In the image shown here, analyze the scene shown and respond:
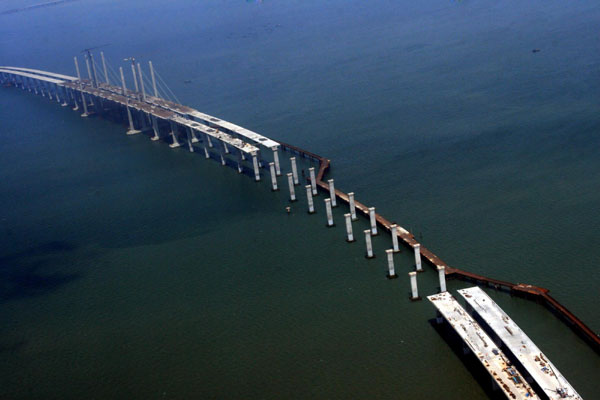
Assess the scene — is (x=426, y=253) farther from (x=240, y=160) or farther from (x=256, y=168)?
(x=240, y=160)

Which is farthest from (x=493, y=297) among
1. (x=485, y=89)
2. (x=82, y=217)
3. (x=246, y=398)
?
(x=485, y=89)

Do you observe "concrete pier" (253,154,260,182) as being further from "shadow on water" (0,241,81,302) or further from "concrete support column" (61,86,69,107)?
"concrete support column" (61,86,69,107)

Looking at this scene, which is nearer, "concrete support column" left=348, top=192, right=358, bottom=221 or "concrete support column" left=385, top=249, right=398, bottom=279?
"concrete support column" left=385, top=249, right=398, bottom=279

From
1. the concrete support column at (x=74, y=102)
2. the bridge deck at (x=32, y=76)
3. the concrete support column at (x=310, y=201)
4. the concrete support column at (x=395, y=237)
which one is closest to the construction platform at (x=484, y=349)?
the concrete support column at (x=395, y=237)

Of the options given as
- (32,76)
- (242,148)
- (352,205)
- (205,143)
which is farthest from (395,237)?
(32,76)

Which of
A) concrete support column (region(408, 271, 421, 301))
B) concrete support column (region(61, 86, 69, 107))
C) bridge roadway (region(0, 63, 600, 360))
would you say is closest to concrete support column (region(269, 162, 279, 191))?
bridge roadway (region(0, 63, 600, 360))

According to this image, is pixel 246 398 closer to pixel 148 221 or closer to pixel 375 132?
pixel 148 221

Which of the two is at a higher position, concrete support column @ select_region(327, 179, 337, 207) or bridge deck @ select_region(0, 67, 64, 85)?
bridge deck @ select_region(0, 67, 64, 85)
